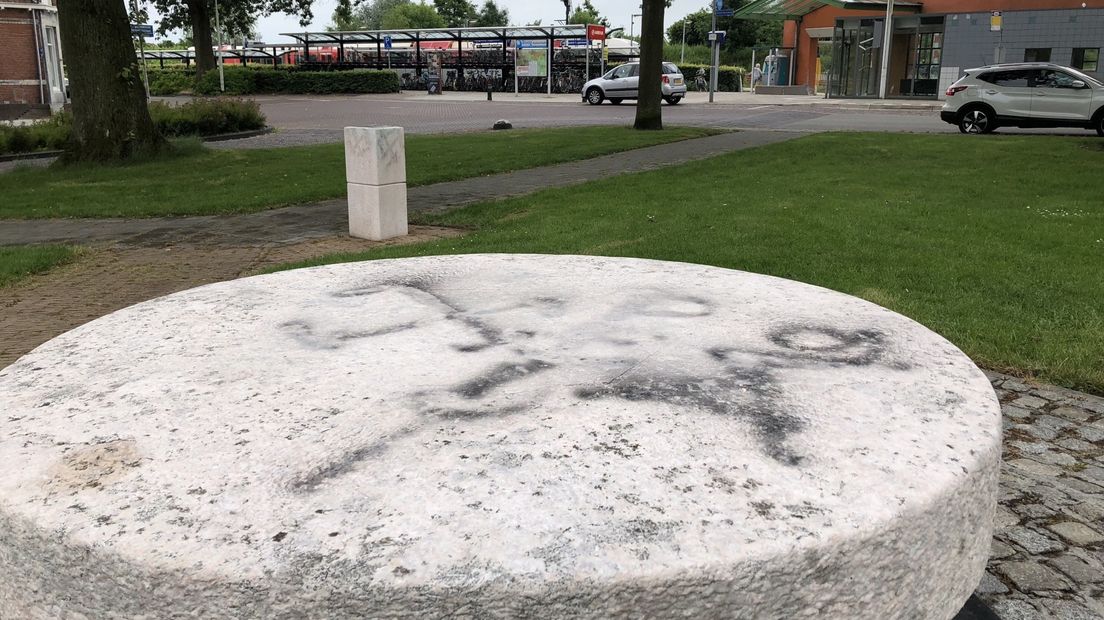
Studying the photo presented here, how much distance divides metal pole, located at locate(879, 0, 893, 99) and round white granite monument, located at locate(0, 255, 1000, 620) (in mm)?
35698

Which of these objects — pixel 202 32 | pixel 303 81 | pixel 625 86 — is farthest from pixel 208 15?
pixel 625 86

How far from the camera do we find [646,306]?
11.1ft

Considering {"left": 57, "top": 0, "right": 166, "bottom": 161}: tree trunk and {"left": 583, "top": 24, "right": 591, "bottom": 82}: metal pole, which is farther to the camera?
{"left": 583, "top": 24, "right": 591, "bottom": 82}: metal pole

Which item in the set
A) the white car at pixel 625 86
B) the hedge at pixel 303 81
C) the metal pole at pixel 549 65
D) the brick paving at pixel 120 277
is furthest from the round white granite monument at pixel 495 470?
the metal pole at pixel 549 65

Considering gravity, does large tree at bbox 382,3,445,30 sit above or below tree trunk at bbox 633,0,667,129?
above

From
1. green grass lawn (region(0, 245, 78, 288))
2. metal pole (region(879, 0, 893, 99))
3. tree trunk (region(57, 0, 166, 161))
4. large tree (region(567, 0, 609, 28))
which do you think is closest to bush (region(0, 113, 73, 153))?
tree trunk (region(57, 0, 166, 161))

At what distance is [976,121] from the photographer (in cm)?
1934

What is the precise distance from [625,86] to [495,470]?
33.6 meters

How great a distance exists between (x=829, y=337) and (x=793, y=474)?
1.20 meters

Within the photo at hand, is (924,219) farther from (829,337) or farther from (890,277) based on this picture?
(829,337)

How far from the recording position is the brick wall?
30828mm

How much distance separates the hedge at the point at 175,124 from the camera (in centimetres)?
1792

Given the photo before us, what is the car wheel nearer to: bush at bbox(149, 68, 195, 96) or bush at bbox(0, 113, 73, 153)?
bush at bbox(0, 113, 73, 153)

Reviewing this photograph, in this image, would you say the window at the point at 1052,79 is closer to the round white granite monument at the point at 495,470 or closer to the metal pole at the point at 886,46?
the metal pole at the point at 886,46
